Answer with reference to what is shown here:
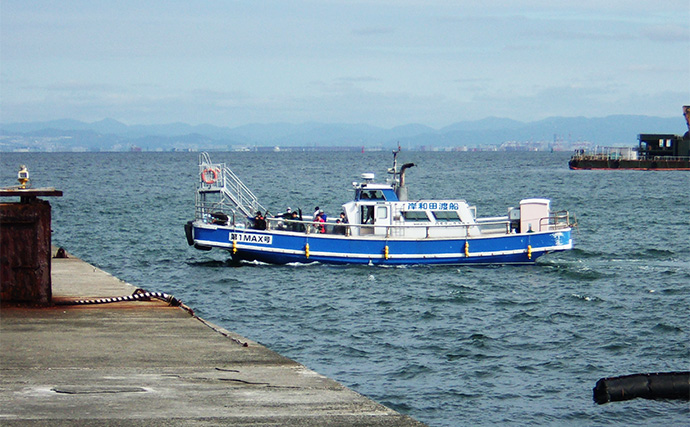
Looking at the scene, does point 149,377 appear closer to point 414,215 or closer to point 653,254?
point 414,215

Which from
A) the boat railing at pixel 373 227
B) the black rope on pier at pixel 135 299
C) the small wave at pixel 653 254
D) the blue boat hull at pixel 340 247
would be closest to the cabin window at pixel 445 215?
the boat railing at pixel 373 227

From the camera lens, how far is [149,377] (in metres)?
12.1

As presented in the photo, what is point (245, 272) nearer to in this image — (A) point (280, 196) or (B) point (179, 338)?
(B) point (179, 338)

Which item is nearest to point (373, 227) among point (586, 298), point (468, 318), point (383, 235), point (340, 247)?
point (383, 235)

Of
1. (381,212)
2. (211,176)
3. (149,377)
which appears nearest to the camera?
(149,377)

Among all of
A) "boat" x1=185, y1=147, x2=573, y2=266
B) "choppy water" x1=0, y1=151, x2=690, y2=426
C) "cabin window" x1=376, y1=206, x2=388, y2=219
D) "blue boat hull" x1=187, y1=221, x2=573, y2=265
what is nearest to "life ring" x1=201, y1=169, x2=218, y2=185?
"boat" x1=185, y1=147, x2=573, y2=266

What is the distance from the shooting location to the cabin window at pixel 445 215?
34.2 metres

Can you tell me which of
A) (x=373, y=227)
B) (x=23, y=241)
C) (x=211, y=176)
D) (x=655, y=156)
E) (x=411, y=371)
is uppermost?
(x=655, y=156)

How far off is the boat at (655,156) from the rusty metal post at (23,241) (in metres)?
123

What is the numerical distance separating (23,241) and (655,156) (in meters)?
128

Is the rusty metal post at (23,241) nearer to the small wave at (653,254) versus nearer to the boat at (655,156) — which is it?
the small wave at (653,254)

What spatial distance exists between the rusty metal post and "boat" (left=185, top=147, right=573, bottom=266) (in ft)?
56.4

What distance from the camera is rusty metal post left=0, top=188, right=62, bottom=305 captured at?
1572 centimetres

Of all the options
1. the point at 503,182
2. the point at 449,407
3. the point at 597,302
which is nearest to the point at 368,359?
the point at 449,407
